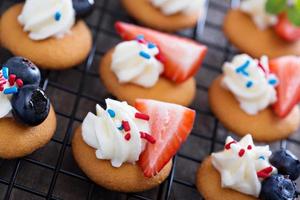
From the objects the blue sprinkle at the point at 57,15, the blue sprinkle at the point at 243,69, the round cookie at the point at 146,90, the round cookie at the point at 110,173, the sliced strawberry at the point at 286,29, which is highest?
the sliced strawberry at the point at 286,29

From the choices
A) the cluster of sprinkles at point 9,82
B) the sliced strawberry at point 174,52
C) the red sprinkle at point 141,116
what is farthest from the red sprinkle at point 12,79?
the sliced strawberry at point 174,52

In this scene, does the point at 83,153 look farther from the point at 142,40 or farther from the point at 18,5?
the point at 18,5

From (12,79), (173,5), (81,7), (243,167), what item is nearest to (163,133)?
(243,167)

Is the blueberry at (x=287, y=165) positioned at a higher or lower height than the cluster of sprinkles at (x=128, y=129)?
higher

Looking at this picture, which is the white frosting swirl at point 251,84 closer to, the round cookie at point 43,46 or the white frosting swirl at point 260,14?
the white frosting swirl at point 260,14

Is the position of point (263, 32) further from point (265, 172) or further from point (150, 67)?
point (265, 172)
